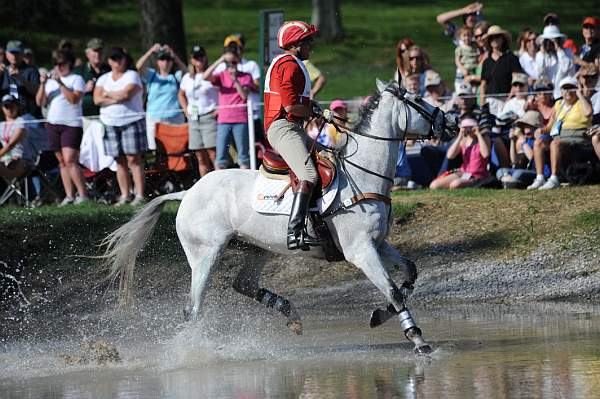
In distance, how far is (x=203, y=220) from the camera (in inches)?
430

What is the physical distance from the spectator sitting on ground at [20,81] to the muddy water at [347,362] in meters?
8.20

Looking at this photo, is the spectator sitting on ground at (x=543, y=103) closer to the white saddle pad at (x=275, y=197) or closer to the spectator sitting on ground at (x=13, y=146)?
the white saddle pad at (x=275, y=197)

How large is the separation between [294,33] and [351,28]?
102ft

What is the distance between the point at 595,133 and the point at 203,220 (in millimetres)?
6610

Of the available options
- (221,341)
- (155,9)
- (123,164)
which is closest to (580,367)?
(221,341)

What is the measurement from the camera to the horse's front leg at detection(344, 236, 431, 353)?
32.3ft

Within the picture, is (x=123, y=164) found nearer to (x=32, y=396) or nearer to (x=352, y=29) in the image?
(x=32, y=396)

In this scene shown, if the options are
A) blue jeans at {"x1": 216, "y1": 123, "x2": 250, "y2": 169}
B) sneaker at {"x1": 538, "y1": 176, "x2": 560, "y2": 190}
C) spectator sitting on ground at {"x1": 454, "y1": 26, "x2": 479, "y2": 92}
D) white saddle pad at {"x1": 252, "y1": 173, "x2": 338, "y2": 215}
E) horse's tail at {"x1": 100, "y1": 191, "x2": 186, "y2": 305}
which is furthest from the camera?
spectator sitting on ground at {"x1": 454, "y1": 26, "x2": 479, "y2": 92}

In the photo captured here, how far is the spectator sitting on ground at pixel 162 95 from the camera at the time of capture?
60.8 feet

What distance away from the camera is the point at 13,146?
18.2 meters

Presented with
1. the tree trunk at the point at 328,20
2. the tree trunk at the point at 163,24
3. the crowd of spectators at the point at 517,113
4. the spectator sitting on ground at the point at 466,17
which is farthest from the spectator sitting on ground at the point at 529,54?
the tree trunk at the point at 328,20

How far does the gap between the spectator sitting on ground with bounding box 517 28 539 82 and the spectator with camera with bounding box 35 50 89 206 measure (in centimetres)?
669

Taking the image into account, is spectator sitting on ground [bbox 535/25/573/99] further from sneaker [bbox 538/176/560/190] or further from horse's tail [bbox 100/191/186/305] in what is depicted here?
horse's tail [bbox 100/191/186/305]

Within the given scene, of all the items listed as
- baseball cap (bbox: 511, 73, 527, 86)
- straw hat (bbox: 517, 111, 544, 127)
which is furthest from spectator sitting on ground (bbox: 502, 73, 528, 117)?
straw hat (bbox: 517, 111, 544, 127)
